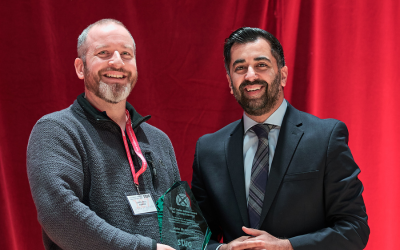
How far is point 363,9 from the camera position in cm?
→ 313

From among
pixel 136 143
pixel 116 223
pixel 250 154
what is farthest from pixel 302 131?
pixel 116 223

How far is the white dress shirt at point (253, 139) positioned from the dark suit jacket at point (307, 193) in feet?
0.14

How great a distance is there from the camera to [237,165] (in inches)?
79.3

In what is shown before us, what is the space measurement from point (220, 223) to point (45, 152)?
968 mm

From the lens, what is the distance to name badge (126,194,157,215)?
178 centimetres

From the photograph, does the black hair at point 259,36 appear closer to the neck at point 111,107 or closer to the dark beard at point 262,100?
the dark beard at point 262,100

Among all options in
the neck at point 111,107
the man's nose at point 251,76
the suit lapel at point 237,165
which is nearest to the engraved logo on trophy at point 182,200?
the suit lapel at point 237,165

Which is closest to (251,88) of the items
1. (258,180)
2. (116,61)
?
(258,180)

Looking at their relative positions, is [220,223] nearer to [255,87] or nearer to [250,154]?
[250,154]

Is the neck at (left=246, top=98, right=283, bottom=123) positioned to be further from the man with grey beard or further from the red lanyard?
the red lanyard

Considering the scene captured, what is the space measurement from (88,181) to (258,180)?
83 cm

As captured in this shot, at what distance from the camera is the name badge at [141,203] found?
1.78 m

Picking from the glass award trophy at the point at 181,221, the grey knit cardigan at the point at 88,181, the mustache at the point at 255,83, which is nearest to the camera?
the grey knit cardigan at the point at 88,181

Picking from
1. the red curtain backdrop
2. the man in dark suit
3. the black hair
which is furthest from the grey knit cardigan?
the red curtain backdrop
